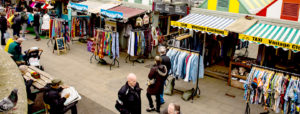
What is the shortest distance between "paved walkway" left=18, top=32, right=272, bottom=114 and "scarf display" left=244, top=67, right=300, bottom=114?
5.34 feet

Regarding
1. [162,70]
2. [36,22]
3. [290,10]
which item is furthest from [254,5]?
[36,22]

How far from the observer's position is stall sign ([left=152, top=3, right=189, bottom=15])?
11.8m

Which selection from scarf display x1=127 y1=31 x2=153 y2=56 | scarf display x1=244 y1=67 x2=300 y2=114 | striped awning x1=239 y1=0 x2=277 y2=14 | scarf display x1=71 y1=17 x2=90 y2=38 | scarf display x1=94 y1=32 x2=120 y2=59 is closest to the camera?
scarf display x1=244 y1=67 x2=300 y2=114

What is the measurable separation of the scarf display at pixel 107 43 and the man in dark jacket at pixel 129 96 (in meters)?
5.99

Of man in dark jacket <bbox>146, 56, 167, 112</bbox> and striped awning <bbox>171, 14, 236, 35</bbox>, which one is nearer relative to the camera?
man in dark jacket <bbox>146, 56, 167, 112</bbox>

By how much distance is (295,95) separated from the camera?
700 centimetres

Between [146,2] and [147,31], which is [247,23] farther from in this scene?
[146,2]

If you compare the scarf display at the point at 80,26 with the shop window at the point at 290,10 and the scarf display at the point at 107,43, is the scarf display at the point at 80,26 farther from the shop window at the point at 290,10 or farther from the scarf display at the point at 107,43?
the shop window at the point at 290,10

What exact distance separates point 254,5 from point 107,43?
6.38 m

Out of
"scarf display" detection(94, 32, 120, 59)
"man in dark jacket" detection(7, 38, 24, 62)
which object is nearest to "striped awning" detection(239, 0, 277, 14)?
"scarf display" detection(94, 32, 120, 59)

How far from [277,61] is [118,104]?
7100 mm

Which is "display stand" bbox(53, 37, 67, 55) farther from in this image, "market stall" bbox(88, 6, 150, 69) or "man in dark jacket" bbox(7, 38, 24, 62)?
"man in dark jacket" bbox(7, 38, 24, 62)

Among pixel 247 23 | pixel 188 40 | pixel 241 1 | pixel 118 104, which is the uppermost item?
pixel 241 1

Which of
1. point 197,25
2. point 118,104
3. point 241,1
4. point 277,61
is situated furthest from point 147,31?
point 118,104
